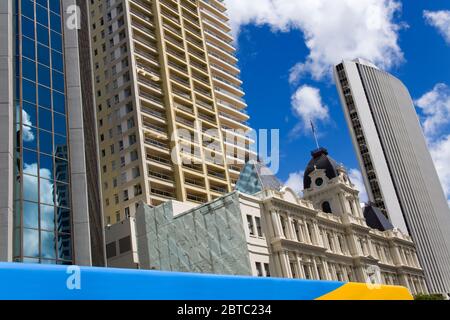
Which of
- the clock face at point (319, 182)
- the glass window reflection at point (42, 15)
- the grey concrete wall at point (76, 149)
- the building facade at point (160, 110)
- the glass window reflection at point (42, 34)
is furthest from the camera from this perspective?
the building facade at point (160, 110)

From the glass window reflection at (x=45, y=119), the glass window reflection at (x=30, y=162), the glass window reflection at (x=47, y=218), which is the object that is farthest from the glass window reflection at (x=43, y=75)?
the glass window reflection at (x=47, y=218)

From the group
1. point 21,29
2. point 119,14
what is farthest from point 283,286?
point 119,14

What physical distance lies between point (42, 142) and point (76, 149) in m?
2.96

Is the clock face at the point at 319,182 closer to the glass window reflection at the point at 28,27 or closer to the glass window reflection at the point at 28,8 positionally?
the glass window reflection at the point at 28,27

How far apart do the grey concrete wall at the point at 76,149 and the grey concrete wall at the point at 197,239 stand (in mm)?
13509

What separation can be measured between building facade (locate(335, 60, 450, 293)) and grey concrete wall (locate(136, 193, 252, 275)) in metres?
93.9

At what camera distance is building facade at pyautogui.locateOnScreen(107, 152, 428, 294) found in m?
44.7

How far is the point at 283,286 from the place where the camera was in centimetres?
1105

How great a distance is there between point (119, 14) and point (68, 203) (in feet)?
160

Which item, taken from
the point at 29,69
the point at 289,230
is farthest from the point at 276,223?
the point at 29,69

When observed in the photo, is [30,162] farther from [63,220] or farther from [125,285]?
[125,285]

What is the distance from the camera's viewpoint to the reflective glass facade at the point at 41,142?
103ft

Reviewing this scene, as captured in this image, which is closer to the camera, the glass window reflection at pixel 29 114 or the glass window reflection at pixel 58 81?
the glass window reflection at pixel 29 114

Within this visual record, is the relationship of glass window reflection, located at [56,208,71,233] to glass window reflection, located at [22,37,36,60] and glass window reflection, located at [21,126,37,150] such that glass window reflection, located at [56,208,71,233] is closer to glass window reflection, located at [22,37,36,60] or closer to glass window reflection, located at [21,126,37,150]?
glass window reflection, located at [21,126,37,150]
